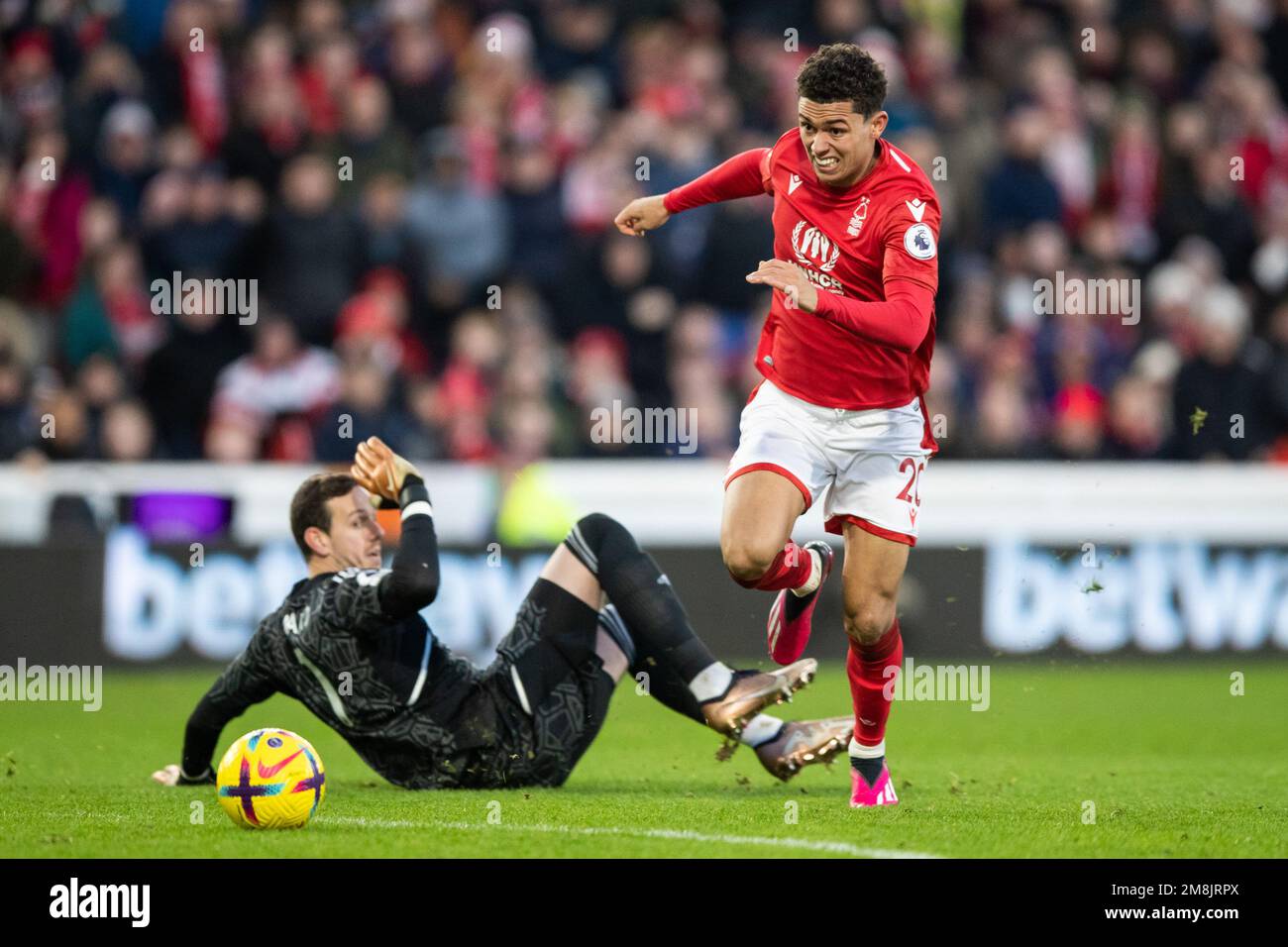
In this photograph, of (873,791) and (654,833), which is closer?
(654,833)

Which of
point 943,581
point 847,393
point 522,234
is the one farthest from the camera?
point 522,234

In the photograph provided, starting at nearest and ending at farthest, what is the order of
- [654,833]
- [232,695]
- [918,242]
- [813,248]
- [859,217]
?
[654,833]
[918,242]
[232,695]
[859,217]
[813,248]

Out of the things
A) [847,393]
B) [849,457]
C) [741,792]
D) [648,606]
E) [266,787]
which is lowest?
[741,792]

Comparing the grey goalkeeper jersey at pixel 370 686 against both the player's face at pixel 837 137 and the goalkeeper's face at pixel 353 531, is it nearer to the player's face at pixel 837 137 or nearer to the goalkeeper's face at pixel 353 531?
the goalkeeper's face at pixel 353 531

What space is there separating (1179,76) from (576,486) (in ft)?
23.3

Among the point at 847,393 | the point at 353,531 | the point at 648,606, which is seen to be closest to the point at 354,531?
the point at 353,531

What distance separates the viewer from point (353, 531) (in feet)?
21.3

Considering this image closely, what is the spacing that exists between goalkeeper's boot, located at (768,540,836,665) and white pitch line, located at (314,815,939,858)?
1.54 m

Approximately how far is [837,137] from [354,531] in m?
2.11

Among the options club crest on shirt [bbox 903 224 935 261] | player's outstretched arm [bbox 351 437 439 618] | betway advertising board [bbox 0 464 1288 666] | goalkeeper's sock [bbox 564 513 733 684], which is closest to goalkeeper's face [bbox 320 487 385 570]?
player's outstretched arm [bbox 351 437 439 618]

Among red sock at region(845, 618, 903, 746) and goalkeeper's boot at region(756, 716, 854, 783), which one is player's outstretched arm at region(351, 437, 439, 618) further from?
red sock at region(845, 618, 903, 746)

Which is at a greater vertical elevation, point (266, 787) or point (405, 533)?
point (405, 533)

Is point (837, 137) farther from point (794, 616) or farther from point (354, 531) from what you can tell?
point (354, 531)

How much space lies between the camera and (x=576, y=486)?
12070 mm
